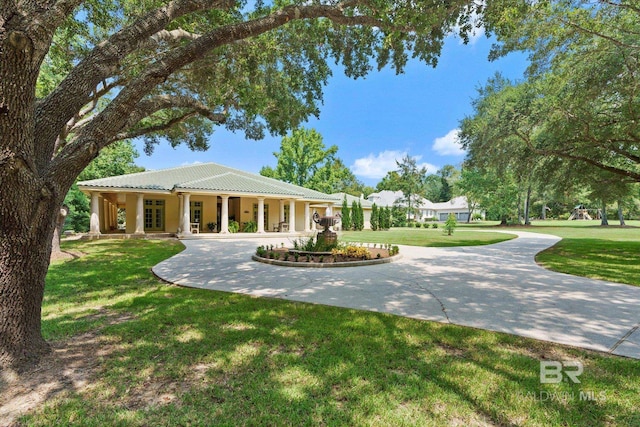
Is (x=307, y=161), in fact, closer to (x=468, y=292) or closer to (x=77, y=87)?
(x=468, y=292)

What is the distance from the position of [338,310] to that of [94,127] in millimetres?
3896

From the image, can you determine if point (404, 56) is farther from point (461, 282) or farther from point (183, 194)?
point (183, 194)

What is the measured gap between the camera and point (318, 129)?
3903 centimetres

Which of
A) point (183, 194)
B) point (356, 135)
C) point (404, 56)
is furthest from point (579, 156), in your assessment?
point (356, 135)

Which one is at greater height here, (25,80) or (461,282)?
(25,80)

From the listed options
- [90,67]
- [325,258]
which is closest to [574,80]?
[325,258]

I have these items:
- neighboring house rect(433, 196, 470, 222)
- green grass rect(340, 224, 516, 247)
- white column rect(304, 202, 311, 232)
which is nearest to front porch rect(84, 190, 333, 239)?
white column rect(304, 202, 311, 232)

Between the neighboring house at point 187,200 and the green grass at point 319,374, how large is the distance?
41.0 ft

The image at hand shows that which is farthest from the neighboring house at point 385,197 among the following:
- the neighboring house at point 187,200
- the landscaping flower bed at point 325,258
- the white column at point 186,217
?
the landscaping flower bed at point 325,258

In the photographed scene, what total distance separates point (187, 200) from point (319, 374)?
17899mm

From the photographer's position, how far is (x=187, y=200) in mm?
18312

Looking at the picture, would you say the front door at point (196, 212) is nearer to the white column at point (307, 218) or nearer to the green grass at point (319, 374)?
the white column at point (307, 218)

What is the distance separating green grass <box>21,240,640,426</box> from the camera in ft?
7.07

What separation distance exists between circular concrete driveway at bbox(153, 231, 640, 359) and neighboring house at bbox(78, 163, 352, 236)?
8.95m
